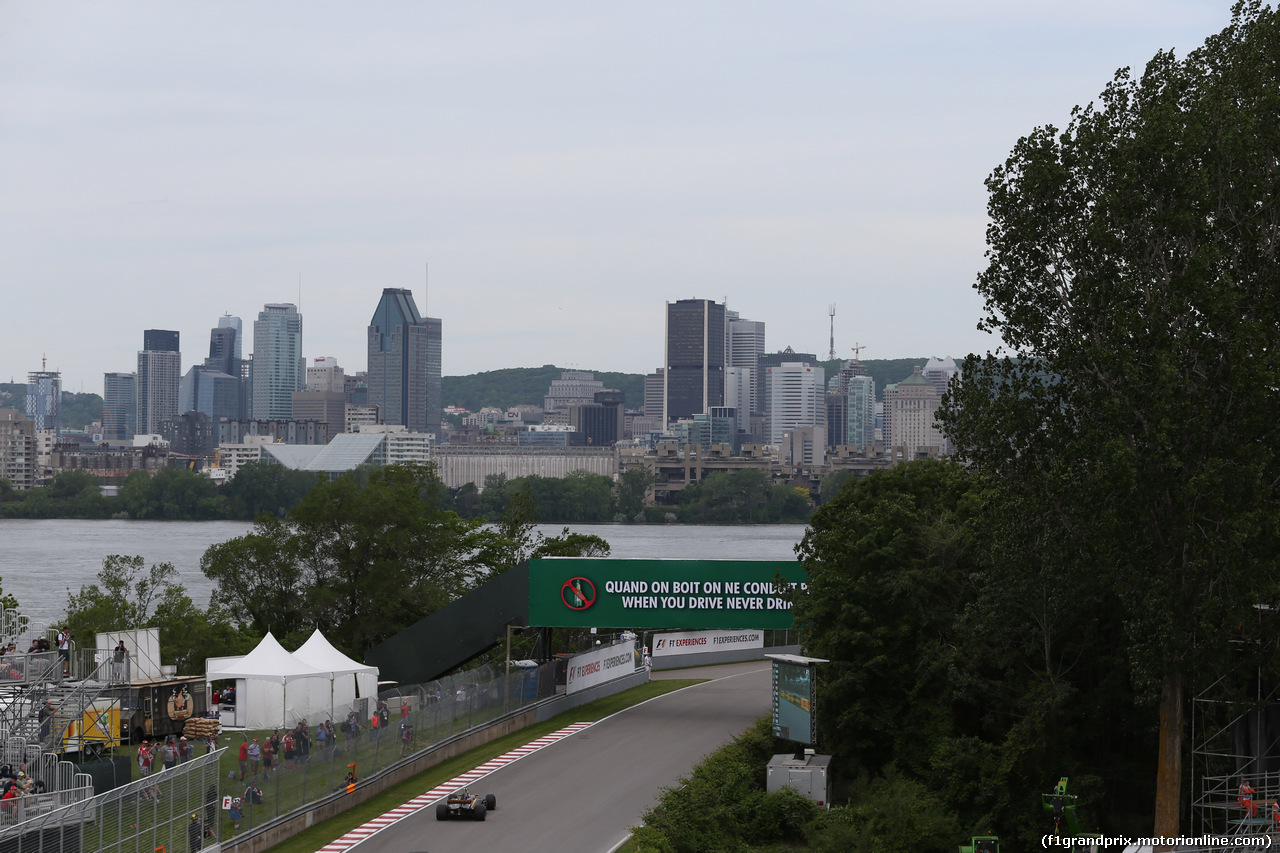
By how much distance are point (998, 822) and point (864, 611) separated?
679 centimetres

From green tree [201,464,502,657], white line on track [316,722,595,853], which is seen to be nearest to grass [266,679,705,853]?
white line on track [316,722,595,853]

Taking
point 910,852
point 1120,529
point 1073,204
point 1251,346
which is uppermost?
point 1073,204

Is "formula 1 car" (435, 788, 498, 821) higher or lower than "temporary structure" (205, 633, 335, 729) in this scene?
lower

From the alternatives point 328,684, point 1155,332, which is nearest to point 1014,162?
point 1155,332

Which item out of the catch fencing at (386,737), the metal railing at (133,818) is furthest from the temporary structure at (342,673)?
the metal railing at (133,818)

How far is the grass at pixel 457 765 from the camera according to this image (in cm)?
3012

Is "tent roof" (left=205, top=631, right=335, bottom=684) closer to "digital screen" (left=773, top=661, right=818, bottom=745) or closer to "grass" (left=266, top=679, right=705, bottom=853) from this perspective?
"grass" (left=266, top=679, right=705, bottom=853)

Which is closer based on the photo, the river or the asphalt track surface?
the asphalt track surface

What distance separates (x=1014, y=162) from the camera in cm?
2955

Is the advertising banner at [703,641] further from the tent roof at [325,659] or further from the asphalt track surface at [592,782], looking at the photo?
the tent roof at [325,659]

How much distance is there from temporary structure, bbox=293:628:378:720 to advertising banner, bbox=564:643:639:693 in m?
7.22

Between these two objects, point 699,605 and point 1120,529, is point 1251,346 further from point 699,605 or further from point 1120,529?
point 699,605

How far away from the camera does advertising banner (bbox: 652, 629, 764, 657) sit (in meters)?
60.3

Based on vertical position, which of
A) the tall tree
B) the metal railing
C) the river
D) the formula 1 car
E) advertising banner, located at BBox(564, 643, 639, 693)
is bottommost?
the river
